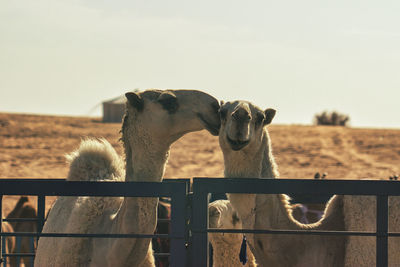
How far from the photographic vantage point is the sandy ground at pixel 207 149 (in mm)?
27516

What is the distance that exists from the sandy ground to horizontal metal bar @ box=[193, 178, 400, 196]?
713 inches

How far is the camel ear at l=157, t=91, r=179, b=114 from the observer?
4.37 meters

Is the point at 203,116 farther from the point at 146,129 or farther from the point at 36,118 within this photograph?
the point at 36,118

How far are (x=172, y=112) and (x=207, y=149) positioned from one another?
2861 cm

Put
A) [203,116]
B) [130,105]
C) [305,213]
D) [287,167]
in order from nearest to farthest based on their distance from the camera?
[203,116]
[130,105]
[305,213]
[287,167]

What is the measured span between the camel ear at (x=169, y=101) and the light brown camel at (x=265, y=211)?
0.31 meters

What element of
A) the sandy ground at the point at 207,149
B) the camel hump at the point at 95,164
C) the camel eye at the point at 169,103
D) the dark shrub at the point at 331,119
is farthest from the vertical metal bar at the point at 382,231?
the dark shrub at the point at 331,119

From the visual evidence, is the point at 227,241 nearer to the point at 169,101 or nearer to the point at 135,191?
the point at 169,101

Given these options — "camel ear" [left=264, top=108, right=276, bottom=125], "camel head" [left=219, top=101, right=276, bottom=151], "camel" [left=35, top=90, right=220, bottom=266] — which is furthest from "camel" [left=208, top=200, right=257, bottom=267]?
"camel head" [left=219, top=101, right=276, bottom=151]

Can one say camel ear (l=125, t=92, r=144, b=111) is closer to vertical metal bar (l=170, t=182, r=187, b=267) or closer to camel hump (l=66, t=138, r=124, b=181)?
vertical metal bar (l=170, t=182, r=187, b=267)

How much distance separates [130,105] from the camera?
4.59m

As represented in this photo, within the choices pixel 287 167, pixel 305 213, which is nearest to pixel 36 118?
pixel 287 167

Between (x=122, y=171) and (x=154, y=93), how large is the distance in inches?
51.1

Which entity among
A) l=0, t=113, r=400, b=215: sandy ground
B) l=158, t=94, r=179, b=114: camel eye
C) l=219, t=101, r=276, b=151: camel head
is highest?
l=158, t=94, r=179, b=114: camel eye
